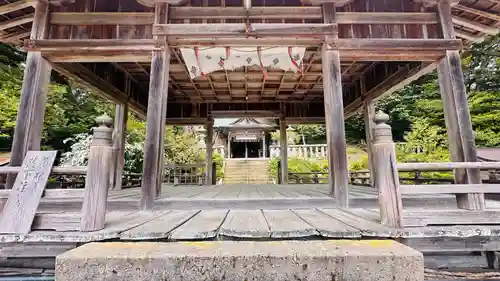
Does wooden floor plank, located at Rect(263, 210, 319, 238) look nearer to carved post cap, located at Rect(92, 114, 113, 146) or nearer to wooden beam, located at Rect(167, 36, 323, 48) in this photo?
carved post cap, located at Rect(92, 114, 113, 146)

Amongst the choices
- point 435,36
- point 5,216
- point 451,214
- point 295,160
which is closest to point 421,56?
point 435,36

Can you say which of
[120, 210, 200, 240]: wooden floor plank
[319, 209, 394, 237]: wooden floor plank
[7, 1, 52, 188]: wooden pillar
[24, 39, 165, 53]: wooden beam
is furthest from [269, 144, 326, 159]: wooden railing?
[120, 210, 200, 240]: wooden floor plank

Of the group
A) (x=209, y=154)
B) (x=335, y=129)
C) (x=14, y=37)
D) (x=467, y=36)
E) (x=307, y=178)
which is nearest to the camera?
(x=335, y=129)

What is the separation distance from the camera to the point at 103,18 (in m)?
3.80

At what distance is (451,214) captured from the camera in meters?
2.21

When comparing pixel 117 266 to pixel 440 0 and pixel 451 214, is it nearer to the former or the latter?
pixel 451 214

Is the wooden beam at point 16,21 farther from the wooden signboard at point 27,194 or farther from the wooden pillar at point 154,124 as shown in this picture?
the wooden signboard at point 27,194

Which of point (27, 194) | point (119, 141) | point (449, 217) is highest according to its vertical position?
point (119, 141)

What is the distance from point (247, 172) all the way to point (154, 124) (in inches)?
574

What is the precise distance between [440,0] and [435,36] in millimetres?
607

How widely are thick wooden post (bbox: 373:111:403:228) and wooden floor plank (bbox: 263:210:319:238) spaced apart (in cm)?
69

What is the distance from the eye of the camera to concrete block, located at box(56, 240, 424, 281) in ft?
4.61

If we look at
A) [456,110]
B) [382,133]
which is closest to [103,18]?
[382,133]

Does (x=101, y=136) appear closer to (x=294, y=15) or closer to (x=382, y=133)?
(x=382, y=133)
